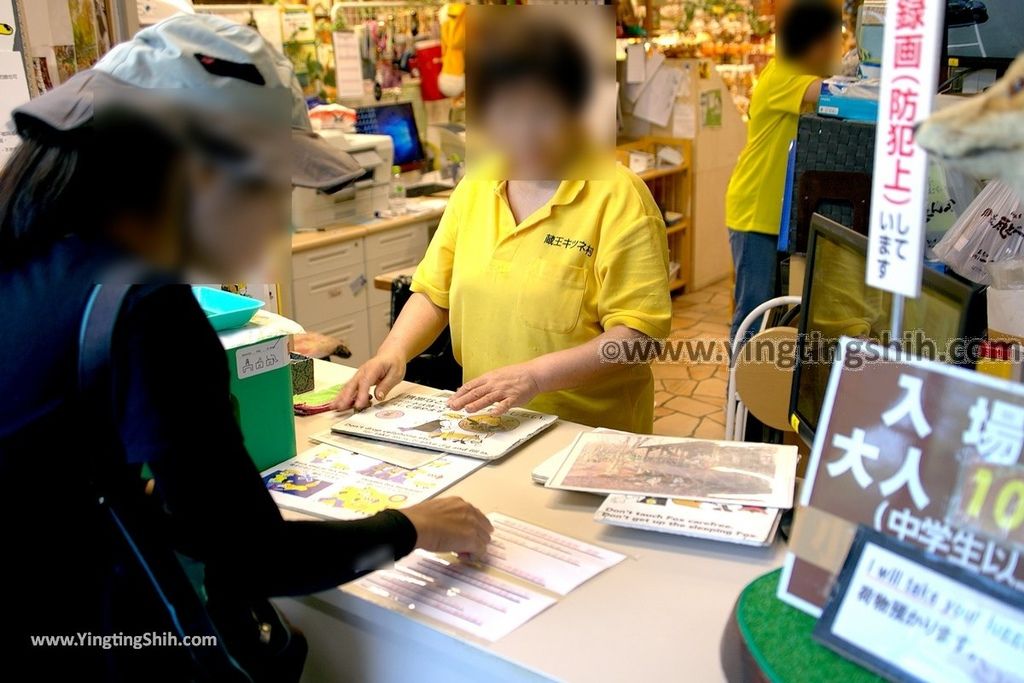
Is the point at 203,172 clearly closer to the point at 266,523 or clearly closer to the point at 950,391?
the point at 266,523

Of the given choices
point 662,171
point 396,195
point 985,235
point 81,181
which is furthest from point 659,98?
point 81,181

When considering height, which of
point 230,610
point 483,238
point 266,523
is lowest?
point 230,610

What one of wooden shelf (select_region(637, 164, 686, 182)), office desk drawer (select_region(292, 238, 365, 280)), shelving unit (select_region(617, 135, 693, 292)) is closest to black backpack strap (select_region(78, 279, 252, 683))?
office desk drawer (select_region(292, 238, 365, 280))

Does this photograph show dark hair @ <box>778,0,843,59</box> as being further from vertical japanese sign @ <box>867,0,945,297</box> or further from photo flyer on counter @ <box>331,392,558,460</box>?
vertical japanese sign @ <box>867,0,945,297</box>

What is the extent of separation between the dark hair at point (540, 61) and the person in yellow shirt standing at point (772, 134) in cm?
202

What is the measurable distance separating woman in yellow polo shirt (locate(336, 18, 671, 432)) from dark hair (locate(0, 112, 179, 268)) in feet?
3.16

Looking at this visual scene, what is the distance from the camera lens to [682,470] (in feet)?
5.26

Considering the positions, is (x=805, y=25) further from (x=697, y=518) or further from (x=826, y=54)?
(x=697, y=518)

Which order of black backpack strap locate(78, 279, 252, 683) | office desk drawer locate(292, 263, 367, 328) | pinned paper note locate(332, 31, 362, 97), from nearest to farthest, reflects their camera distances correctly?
black backpack strap locate(78, 279, 252, 683)
office desk drawer locate(292, 263, 367, 328)
pinned paper note locate(332, 31, 362, 97)

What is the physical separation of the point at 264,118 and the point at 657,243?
1076 millimetres

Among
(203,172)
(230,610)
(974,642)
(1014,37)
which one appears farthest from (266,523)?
(1014,37)

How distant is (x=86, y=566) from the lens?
1055 mm

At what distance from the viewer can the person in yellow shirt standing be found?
143 inches

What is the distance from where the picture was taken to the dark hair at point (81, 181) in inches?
37.6
